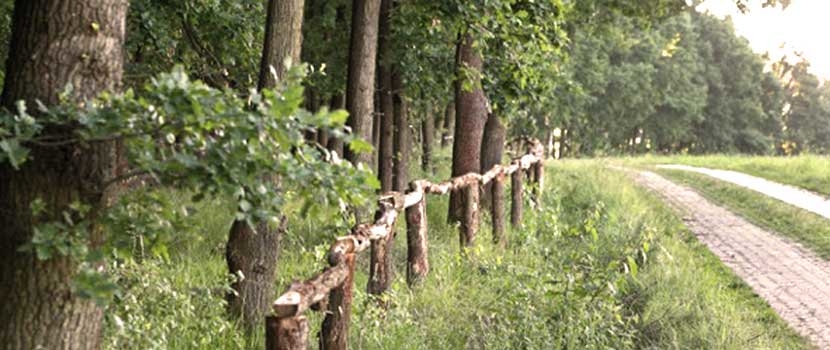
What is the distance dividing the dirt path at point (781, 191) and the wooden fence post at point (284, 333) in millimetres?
15529

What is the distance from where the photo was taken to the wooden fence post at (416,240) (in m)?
9.77

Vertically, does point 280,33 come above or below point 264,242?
above

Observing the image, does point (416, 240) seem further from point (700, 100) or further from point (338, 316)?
point (700, 100)

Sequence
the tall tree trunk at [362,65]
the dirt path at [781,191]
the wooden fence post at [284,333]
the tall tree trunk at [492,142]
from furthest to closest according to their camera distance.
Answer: the dirt path at [781,191]
the tall tree trunk at [492,142]
the tall tree trunk at [362,65]
the wooden fence post at [284,333]

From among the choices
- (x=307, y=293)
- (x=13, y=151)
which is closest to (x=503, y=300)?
(x=307, y=293)

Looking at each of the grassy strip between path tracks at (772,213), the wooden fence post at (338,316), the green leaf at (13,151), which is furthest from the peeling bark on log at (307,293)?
the grassy strip between path tracks at (772,213)

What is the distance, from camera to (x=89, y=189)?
4617 millimetres

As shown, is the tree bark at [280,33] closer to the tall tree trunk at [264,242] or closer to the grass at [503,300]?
the tall tree trunk at [264,242]

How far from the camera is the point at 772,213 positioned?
19250 millimetres

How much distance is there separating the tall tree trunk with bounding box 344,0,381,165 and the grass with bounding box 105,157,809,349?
1.33 meters

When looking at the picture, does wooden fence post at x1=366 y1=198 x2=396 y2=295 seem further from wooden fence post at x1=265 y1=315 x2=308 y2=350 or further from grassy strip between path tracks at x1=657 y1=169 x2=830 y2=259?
grassy strip between path tracks at x1=657 y1=169 x2=830 y2=259

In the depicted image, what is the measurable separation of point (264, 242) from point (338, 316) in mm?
2128

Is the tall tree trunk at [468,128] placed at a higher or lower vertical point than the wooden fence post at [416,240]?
higher

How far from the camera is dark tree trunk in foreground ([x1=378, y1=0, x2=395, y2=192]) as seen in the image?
1392 cm
